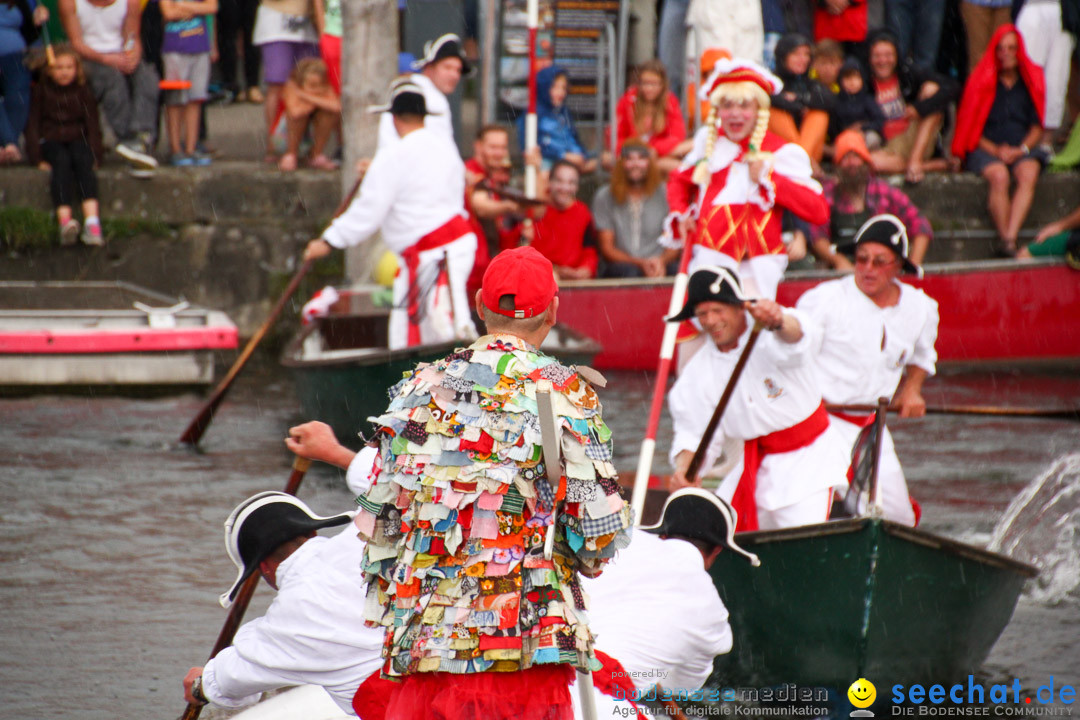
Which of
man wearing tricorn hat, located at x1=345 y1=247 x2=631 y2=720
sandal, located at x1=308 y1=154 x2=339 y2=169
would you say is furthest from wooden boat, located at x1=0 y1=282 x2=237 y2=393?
man wearing tricorn hat, located at x1=345 y1=247 x2=631 y2=720

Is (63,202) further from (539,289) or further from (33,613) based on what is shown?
(539,289)

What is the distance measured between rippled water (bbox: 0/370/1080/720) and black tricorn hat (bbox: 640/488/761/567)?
1858 mm

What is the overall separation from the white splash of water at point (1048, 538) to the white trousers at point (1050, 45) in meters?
5.55

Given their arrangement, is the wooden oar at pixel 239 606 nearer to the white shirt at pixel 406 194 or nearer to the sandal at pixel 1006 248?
the white shirt at pixel 406 194

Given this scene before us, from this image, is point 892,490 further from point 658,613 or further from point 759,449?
point 658,613

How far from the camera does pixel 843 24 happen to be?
37.2 feet

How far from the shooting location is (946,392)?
31.1 feet

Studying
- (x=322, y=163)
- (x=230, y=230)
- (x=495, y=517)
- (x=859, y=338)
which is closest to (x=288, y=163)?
(x=322, y=163)

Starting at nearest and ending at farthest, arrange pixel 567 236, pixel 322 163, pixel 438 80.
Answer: pixel 438 80
pixel 567 236
pixel 322 163

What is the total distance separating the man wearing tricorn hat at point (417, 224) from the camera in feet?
25.7

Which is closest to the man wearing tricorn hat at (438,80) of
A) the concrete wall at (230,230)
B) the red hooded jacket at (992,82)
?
the concrete wall at (230,230)

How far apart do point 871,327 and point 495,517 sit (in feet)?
10.5

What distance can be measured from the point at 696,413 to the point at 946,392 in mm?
4864

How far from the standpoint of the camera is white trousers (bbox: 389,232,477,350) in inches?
312
